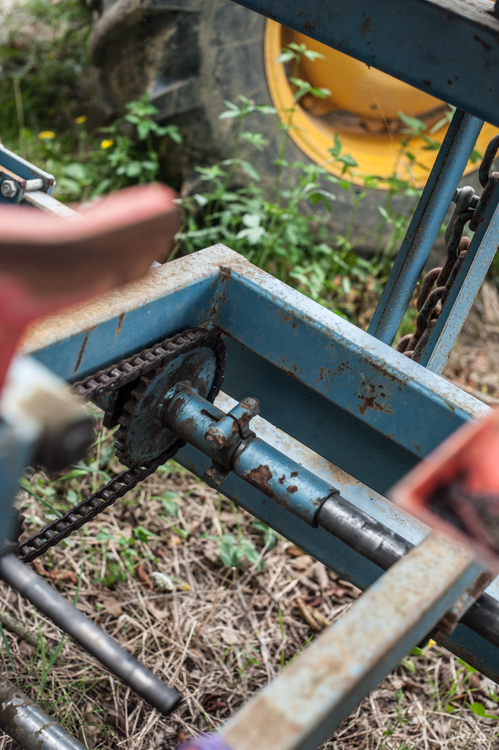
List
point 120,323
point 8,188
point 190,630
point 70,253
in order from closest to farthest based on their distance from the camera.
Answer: point 70,253
point 120,323
point 8,188
point 190,630

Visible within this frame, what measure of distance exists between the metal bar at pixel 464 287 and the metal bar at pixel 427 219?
0.10 m

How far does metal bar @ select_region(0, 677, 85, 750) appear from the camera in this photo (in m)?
1.19

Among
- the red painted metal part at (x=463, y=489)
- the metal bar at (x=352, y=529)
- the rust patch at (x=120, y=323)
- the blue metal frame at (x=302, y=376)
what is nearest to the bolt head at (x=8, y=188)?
the blue metal frame at (x=302, y=376)

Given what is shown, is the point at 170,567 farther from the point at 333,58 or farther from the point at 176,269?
the point at 333,58

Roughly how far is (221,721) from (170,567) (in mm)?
528

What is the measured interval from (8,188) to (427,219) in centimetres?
104

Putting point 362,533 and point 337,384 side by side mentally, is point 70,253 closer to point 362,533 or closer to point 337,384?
point 362,533

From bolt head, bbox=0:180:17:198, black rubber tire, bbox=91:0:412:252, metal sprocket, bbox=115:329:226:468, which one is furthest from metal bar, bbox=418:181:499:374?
black rubber tire, bbox=91:0:412:252

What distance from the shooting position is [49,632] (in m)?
1.87

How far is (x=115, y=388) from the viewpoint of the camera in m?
1.27

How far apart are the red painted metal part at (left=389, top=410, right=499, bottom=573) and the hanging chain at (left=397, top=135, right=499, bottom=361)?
964 millimetres

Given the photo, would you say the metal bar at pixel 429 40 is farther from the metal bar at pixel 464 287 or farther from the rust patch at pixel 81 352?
the rust patch at pixel 81 352

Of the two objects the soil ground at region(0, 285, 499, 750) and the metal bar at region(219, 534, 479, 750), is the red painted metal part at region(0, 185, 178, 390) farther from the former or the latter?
the soil ground at region(0, 285, 499, 750)

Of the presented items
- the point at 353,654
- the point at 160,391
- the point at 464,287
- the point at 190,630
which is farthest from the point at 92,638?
the point at 464,287
